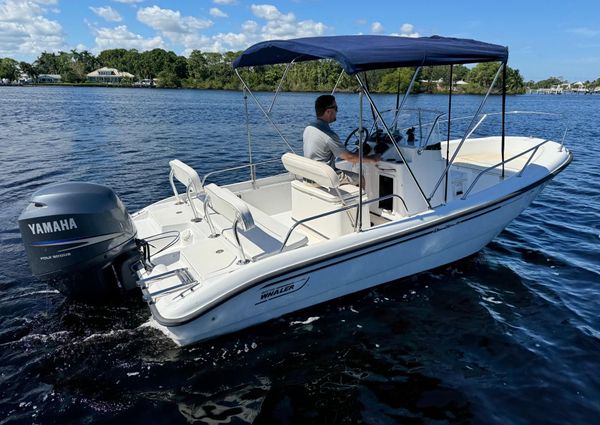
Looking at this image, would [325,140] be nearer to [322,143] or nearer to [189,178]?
[322,143]

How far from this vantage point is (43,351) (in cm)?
396

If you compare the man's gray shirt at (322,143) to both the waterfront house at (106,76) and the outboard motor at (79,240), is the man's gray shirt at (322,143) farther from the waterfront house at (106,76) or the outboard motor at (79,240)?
the waterfront house at (106,76)

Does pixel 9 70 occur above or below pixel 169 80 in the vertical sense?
above

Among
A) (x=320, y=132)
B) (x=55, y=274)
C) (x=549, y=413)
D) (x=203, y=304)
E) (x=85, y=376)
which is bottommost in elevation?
(x=549, y=413)

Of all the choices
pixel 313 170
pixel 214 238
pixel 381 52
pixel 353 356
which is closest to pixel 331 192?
pixel 313 170

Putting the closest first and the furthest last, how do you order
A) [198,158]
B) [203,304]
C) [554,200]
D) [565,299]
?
1. [203,304]
2. [565,299]
3. [554,200]
4. [198,158]

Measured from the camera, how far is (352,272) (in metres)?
4.62

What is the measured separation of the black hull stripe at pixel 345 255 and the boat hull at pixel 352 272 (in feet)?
0.04

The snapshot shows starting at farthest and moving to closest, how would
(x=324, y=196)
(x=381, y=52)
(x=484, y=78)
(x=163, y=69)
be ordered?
1. (x=163, y=69)
2. (x=484, y=78)
3. (x=324, y=196)
4. (x=381, y=52)

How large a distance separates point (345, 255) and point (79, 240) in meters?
2.54

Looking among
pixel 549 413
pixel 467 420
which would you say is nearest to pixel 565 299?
pixel 549 413

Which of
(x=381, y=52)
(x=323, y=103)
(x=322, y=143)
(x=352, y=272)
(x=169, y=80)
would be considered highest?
(x=169, y=80)

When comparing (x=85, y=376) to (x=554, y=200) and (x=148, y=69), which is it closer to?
(x=554, y=200)

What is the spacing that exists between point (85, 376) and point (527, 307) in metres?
4.86
